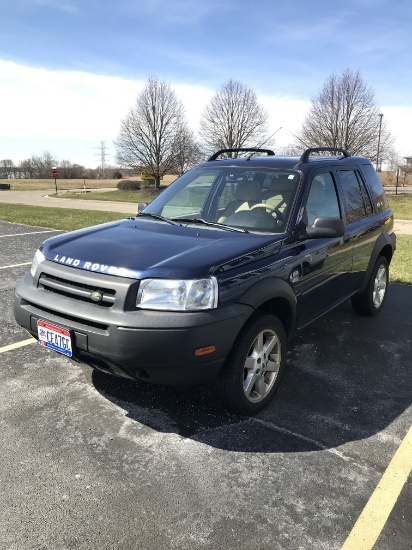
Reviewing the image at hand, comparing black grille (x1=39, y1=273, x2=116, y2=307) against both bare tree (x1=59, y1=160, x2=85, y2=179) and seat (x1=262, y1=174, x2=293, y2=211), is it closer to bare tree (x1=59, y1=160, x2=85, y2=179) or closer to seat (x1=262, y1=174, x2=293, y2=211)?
seat (x1=262, y1=174, x2=293, y2=211)

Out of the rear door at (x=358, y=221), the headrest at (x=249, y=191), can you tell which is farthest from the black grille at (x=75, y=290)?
the rear door at (x=358, y=221)

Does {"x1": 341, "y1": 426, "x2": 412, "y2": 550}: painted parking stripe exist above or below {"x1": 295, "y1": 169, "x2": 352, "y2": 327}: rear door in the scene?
below

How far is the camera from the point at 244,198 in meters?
3.91

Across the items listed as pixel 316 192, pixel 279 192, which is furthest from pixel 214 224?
pixel 316 192

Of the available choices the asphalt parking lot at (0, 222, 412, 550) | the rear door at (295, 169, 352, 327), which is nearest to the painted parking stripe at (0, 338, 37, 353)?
the asphalt parking lot at (0, 222, 412, 550)

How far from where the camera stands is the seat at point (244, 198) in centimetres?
385

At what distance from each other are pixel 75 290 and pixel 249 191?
5.79 feet

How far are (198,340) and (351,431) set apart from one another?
1.31 meters

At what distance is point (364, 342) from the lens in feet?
15.6

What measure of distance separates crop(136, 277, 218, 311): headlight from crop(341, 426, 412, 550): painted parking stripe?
1.37 meters

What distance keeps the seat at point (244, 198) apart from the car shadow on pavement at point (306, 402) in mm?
1472

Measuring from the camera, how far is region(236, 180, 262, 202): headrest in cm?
387

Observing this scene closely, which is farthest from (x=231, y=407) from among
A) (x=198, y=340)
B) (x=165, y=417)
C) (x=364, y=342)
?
(x=364, y=342)

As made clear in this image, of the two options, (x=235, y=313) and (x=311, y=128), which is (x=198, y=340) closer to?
(x=235, y=313)
